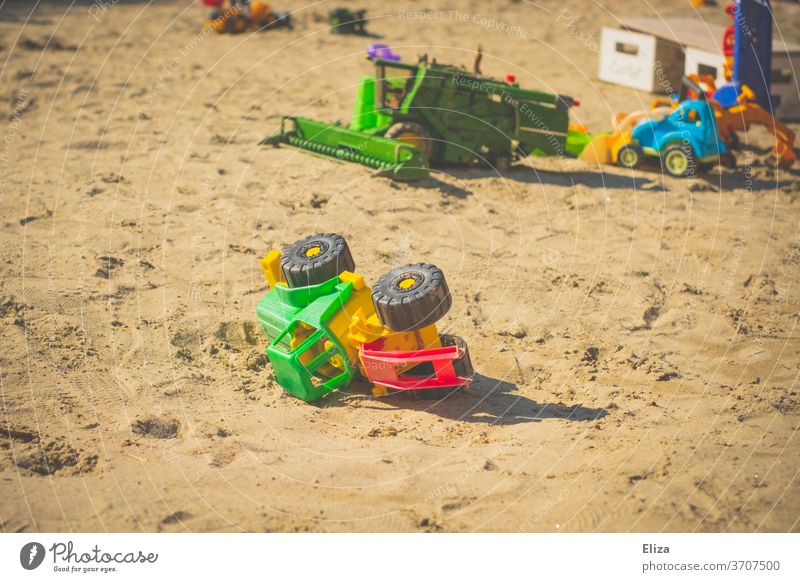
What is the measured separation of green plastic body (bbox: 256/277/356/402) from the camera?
6281 mm

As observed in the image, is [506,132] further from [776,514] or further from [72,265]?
[776,514]

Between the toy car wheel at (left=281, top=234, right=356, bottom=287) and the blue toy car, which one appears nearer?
the toy car wheel at (left=281, top=234, right=356, bottom=287)

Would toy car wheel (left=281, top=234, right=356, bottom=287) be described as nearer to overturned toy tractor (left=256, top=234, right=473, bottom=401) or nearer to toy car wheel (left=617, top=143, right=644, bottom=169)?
overturned toy tractor (left=256, top=234, right=473, bottom=401)

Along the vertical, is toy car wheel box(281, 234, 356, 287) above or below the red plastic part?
above

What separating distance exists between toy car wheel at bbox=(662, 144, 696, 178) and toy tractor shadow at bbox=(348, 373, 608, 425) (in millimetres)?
5313

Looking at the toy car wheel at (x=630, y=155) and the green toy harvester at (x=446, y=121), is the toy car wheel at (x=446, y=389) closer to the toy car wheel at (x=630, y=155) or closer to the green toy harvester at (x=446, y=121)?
the green toy harvester at (x=446, y=121)

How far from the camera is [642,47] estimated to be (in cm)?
1473

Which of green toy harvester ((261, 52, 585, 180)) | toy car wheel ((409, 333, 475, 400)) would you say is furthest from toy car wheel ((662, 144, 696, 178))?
toy car wheel ((409, 333, 475, 400))

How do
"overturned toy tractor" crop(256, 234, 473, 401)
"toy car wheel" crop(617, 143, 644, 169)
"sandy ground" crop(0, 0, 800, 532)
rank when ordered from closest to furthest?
"sandy ground" crop(0, 0, 800, 532) < "overturned toy tractor" crop(256, 234, 473, 401) < "toy car wheel" crop(617, 143, 644, 169)

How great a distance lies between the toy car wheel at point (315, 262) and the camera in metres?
6.54

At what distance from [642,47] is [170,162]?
8121 millimetres

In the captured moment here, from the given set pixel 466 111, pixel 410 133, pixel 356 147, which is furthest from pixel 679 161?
pixel 356 147

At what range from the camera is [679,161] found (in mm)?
10938

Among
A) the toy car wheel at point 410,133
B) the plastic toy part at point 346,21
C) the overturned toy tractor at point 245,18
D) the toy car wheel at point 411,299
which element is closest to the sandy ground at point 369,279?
the toy car wheel at point 410,133
